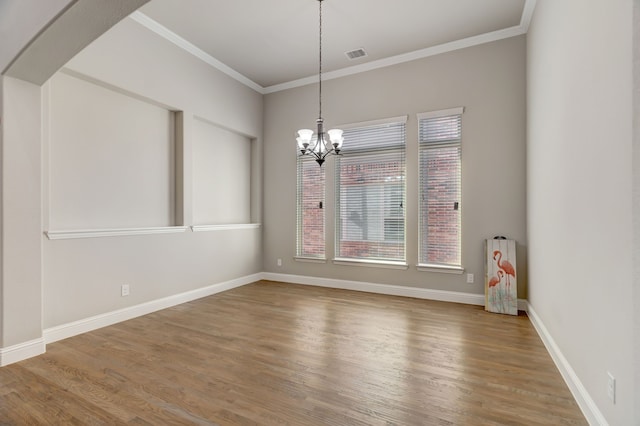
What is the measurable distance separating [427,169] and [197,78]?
3.52 meters

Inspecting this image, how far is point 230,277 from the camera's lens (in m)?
5.38

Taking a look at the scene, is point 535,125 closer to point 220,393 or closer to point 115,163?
point 220,393

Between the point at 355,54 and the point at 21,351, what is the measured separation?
4.97 metres

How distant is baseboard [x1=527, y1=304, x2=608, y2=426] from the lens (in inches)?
72.1

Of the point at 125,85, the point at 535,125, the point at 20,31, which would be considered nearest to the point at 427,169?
the point at 535,125

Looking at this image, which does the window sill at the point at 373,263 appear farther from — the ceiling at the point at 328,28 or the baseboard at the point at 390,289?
the ceiling at the point at 328,28

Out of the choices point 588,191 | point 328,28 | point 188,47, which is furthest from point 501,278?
point 188,47

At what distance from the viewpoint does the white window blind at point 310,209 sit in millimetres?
5578

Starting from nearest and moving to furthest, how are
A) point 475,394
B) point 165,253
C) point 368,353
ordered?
point 475,394 < point 368,353 < point 165,253

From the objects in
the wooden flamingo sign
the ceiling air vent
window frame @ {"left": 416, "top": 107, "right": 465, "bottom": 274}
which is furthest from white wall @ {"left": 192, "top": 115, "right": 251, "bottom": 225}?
the wooden flamingo sign

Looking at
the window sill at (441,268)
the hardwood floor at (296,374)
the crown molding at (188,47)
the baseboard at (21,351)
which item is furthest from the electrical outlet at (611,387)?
the crown molding at (188,47)

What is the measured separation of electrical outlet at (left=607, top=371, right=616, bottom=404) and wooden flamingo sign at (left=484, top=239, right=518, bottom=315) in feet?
7.98

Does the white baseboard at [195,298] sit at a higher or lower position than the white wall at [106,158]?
lower

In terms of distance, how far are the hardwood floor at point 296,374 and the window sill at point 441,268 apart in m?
0.71
